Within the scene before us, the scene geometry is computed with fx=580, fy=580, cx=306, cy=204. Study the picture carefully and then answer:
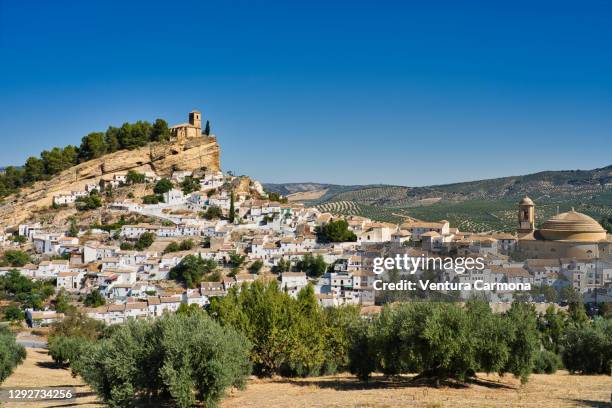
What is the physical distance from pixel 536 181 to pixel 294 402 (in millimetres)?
130473

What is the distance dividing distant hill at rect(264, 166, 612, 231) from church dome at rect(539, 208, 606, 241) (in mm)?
35815

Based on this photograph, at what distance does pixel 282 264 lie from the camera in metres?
46.2

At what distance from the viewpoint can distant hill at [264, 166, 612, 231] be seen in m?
91.6

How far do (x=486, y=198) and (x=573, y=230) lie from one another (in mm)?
83193

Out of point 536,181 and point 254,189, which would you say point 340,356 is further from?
point 536,181

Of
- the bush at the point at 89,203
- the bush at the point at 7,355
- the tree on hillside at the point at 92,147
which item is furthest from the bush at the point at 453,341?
the tree on hillside at the point at 92,147

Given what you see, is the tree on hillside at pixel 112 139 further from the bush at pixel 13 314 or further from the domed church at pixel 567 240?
the domed church at pixel 567 240

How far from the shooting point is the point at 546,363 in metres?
22.3

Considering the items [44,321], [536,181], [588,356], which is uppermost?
[536,181]

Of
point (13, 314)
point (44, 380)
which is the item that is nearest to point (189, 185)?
point (13, 314)

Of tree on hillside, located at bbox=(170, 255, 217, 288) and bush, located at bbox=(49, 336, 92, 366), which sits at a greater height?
tree on hillside, located at bbox=(170, 255, 217, 288)

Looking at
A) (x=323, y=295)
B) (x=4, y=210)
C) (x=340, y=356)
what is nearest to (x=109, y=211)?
(x=4, y=210)

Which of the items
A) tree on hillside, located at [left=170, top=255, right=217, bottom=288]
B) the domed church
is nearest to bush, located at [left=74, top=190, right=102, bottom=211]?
tree on hillside, located at [left=170, top=255, right=217, bottom=288]

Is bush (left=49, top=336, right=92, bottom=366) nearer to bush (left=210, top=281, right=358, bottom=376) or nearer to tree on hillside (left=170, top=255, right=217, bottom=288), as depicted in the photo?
bush (left=210, top=281, right=358, bottom=376)
